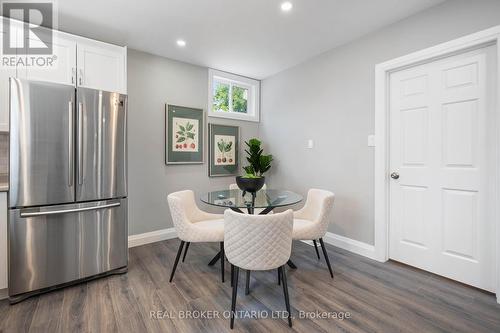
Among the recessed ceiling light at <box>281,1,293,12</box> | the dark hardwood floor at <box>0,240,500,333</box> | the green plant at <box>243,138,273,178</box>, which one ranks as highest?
the recessed ceiling light at <box>281,1,293,12</box>

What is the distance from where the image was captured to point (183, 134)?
3516 mm

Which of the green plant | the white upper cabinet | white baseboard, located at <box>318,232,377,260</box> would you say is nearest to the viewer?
the white upper cabinet

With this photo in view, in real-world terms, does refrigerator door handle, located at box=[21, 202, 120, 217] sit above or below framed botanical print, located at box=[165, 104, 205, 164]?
below

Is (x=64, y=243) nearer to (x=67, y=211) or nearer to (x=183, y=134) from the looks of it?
(x=67, y=211)

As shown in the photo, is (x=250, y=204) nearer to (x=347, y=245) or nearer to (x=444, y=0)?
A: (x=347, y=245)

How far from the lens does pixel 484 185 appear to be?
6.65 feet

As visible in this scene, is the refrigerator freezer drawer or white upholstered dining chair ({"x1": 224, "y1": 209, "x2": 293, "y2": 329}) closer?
white upholstered dining chair ({"x1": 224, "y1": 209, "x2": 293, "y2": 329})

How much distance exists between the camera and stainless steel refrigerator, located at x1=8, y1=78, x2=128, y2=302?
1.91 meters

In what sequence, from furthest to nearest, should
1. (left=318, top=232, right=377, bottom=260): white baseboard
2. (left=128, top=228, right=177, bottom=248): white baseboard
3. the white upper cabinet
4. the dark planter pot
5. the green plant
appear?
the green plant → (left=128, top=228, right=177, bottom=248): white baseboard → (left=318, top=232, right=377, bottom=260): white baseboard → the dark planter pot → the white upper cabinet

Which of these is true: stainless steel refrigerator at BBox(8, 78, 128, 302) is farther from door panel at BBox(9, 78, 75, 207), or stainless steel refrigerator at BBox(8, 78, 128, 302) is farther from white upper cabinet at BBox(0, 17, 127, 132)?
white upper cabinet at BBox(0, 17, 127, 132)

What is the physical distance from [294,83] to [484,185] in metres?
2.57

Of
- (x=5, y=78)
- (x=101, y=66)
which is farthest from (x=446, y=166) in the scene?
(x=5, y=78)

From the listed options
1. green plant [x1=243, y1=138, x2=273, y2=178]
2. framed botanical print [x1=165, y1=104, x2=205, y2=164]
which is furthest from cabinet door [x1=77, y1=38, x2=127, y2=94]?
green plant [x1=243, y1=138, x2=273, y2=178]

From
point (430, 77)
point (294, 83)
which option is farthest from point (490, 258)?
point (294, 83)
